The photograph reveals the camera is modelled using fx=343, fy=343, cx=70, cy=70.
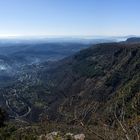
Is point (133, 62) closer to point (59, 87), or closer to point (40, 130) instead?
point (59, 87)

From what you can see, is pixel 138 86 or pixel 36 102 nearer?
pixel 138 86

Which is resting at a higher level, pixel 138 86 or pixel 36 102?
pixel 138 86

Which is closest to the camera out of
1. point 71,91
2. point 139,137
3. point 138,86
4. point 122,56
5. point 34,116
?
point 139,137

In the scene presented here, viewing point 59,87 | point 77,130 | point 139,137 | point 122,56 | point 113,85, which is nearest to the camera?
point 139,137

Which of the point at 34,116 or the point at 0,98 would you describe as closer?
the point at 34,116

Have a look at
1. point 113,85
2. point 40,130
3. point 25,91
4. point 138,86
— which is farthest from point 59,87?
point 40,130

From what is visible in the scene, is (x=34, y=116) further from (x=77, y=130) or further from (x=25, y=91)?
(x=77, y=130)

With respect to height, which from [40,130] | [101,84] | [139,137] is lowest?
[101,84]

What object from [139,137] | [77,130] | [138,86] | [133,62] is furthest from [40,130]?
[133,62]

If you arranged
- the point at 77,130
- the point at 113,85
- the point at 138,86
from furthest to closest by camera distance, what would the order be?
the point at 113,85
the point at 138,86
the point at 77,130
